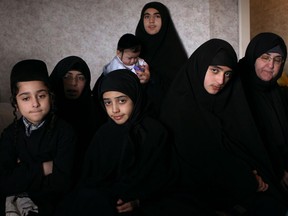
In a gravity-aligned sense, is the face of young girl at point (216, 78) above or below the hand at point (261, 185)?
above

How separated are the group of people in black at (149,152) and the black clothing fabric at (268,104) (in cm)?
1

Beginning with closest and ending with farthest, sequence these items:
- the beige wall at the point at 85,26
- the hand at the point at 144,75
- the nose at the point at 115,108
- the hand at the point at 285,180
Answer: the nose at the point at 115,108 < the hand at the point at 285,180 < the hand at the point at 144,75 < the beige wall at the point at 85,26

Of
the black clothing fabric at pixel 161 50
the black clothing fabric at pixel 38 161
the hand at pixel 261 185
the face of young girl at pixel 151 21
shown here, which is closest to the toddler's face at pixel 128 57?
the black clothing fabric at pixel 161 50

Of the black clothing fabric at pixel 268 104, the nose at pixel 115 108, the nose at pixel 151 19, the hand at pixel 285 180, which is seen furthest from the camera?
the nose at pixel 151 19

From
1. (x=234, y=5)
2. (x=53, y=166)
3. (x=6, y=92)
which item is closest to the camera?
(x=53, y=166)

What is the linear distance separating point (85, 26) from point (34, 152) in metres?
2.07

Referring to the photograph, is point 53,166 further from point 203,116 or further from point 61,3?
point 61,3

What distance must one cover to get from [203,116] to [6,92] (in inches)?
92.3

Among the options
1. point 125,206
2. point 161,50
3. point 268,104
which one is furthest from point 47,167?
point 161,50

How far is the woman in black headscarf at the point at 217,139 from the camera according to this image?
1.86m

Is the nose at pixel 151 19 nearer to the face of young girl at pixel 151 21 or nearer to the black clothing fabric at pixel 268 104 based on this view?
the face of young girl at pixel 151 21

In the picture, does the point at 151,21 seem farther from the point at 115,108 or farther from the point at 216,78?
the point at 115,108

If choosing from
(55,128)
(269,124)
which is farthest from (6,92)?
(269,124)

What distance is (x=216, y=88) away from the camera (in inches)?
75.7
